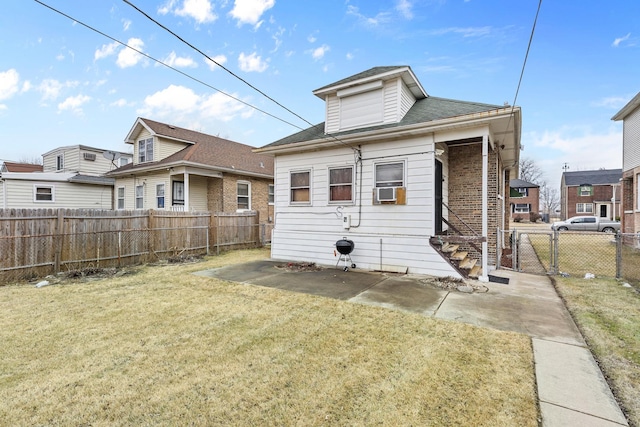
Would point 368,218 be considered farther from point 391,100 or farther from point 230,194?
point 230,194

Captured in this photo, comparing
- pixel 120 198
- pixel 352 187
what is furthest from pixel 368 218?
pixel 120 198

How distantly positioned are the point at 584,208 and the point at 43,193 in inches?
2181

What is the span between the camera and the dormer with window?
7.87 m

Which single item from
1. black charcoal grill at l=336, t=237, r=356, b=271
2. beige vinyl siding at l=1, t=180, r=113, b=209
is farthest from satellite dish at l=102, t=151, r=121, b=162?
black charcoal grill at l=336, t=237, r=356, b=271

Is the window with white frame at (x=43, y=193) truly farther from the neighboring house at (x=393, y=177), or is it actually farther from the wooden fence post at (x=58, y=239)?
the neighboring house at (x=393, y=177)

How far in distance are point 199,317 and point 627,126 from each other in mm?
18529

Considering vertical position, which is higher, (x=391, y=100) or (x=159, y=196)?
(x=391, y=100)

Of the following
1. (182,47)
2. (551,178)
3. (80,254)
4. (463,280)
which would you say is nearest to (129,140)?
(80,254)

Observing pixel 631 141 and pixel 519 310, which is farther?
pixel 631 141

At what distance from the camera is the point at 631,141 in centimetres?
1268

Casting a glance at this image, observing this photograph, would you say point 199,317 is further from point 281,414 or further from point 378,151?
point 378,151

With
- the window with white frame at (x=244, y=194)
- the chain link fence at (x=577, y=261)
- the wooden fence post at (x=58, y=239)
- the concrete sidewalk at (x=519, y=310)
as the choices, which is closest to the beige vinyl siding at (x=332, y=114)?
the concrete sidewalk at (x=519, y=310)

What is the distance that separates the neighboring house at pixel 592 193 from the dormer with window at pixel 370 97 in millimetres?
41056

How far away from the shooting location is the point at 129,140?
51.5 ft
